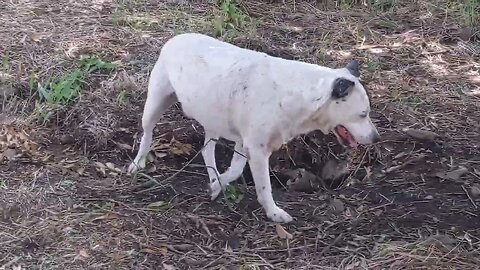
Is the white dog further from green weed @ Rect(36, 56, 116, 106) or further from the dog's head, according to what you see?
green weed @ Rect(36, 56, 116, 106)

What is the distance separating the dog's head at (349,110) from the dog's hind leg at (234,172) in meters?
0.58

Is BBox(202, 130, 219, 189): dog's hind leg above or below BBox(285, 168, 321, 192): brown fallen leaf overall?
above

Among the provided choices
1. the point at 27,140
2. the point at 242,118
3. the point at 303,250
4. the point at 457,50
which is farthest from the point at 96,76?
the point at 457,50

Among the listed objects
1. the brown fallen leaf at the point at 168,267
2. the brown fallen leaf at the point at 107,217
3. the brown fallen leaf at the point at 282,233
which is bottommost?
the brown fallen leaf at the point at 107,217

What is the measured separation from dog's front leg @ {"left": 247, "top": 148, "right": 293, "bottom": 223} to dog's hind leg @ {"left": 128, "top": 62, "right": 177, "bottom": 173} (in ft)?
2.27

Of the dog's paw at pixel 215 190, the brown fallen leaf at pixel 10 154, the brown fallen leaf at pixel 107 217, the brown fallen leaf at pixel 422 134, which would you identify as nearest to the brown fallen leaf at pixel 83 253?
the brown fallen leaf at pixel 107 217

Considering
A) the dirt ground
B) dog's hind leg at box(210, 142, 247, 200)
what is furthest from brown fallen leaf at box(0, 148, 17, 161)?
dog's hind leg at box(210, 142, 247, 200)

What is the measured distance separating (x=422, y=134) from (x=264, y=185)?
1.40 meters

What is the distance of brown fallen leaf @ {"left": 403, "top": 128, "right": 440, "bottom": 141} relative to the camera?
4859 millimetres

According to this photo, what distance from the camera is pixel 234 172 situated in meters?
4.26

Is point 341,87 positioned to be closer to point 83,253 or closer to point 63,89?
point 83,253

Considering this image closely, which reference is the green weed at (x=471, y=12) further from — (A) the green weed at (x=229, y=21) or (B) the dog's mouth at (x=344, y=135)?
(B) the dog's mouth at (x=344, y=135)

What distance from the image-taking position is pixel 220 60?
13.1 feet

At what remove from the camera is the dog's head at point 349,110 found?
362 cm
